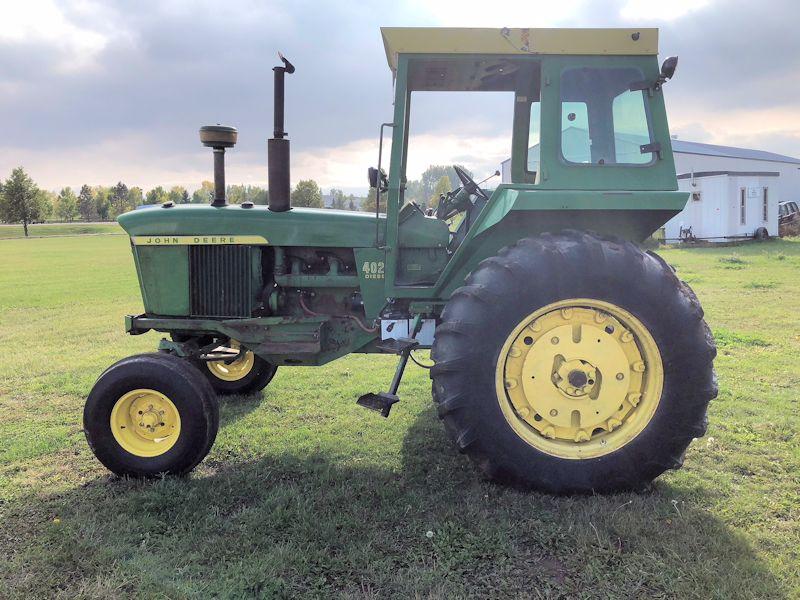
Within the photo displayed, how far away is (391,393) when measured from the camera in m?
3.87

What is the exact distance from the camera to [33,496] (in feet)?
12.0

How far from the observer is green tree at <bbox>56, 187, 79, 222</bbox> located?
8638 cm

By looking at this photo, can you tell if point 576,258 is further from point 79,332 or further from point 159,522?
point 79,332

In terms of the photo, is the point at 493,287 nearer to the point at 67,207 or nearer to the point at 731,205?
the point at 731,205

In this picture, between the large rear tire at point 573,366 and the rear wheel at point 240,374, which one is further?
the rear wheel at point 240,374

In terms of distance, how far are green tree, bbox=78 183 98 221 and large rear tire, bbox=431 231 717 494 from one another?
10040 centimetres

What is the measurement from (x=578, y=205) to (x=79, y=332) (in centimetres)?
843

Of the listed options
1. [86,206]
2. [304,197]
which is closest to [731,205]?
[304,197]

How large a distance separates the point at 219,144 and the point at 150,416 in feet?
6.54

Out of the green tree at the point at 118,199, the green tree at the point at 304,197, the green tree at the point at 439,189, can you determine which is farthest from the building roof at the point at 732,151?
the green tree at the point at 118,199

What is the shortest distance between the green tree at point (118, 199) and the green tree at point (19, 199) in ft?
76.4

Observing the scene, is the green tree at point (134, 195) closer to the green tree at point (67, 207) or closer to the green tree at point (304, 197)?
the green tree at point (67, 207)

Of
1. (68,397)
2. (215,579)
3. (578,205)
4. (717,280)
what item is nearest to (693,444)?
(578,205)

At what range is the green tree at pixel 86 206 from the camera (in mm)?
91500
